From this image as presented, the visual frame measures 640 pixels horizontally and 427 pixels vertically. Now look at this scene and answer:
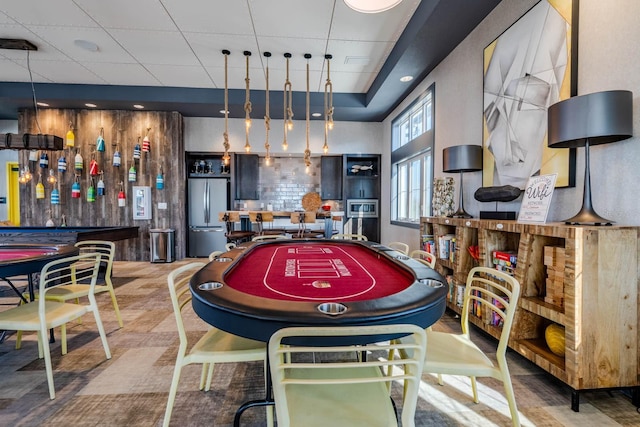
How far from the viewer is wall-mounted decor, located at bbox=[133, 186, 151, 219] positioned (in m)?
6.38

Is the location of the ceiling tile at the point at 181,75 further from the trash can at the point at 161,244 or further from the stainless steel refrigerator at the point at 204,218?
the trash can at the point at 161,244

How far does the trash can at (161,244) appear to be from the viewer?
6117 millimetres

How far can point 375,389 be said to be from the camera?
3.86ft

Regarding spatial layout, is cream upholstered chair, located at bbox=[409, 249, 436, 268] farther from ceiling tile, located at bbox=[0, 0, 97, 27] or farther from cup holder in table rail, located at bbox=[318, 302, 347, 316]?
ceiling tile, located at bbox=[0, 0, 97, 27]

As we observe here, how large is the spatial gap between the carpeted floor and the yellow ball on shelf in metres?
0.22

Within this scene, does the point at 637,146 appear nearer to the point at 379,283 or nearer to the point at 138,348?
the point at 379,283

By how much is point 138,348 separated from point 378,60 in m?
4.83

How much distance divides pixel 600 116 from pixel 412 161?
3.97 m

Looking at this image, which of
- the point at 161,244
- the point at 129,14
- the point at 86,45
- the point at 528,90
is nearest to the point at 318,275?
the point at 528,90

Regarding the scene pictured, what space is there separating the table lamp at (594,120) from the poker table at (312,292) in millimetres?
1246

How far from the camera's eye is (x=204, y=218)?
6.78 metres

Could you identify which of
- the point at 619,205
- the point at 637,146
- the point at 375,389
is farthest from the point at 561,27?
the point at 375,389

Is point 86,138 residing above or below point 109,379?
above

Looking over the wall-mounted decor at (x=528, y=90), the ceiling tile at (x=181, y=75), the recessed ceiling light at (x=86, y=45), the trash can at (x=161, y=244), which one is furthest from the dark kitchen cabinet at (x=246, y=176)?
the wall-mounted decor at (x=528, y=90)
